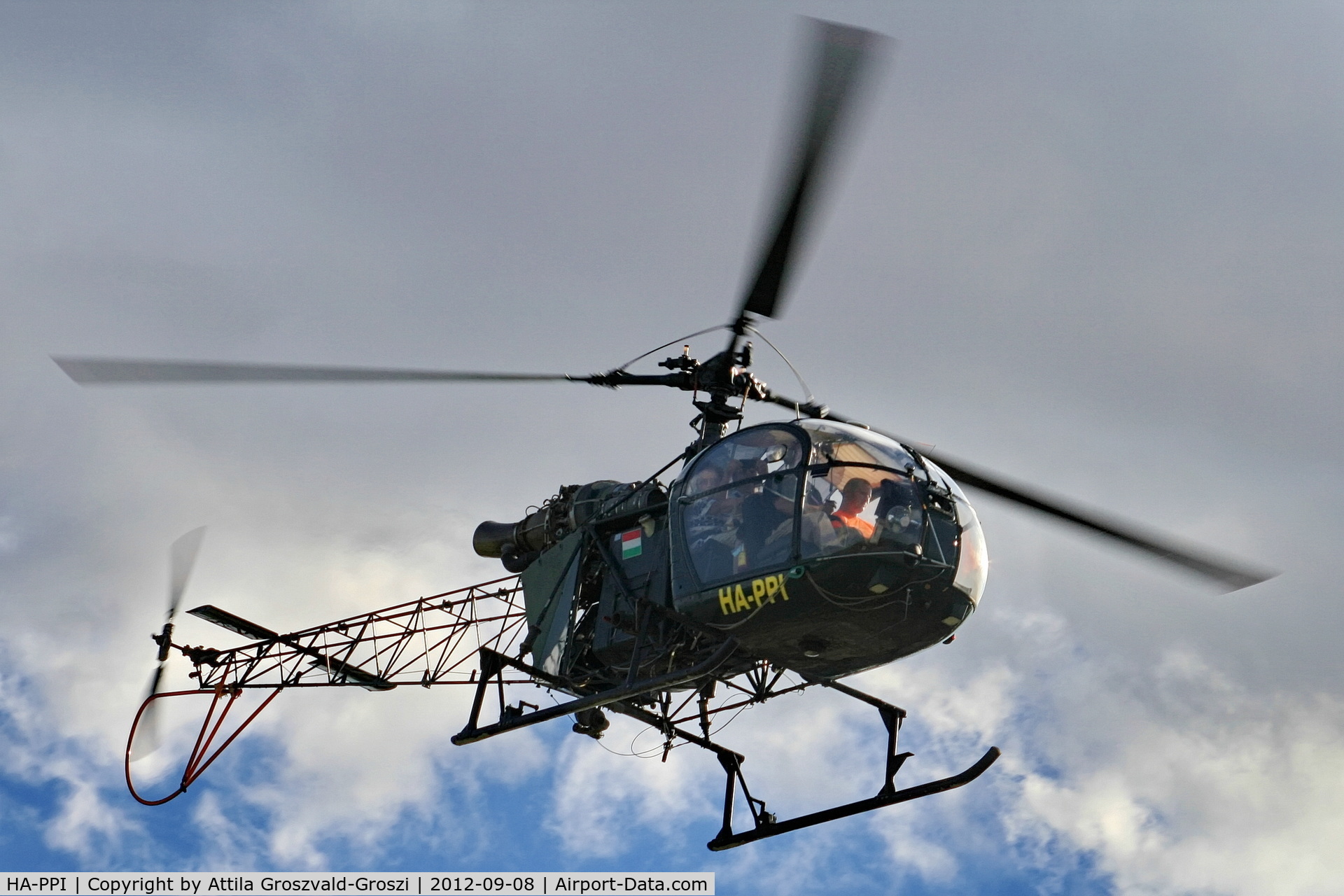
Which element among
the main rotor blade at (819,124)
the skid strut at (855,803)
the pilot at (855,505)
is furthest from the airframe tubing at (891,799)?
the main rotor blade at (819,124)

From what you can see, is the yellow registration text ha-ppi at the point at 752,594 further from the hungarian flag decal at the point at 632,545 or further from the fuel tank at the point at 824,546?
the hungarian flag decal at the point at 632,545

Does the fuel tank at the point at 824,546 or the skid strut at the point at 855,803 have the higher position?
the fuel tank at the point at 824,546

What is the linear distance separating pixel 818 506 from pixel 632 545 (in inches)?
135

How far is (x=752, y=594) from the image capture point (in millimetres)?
13703

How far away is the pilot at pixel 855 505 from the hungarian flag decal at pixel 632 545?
11.2 ft

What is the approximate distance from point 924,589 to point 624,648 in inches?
168

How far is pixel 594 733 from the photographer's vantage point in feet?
58.6

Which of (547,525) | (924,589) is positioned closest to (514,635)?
(547,525)

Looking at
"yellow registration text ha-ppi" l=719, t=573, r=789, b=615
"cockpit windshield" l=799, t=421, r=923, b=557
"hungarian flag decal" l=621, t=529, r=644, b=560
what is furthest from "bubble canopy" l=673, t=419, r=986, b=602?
"hungarian flag decal" l=621, t=529, r=644, b=560

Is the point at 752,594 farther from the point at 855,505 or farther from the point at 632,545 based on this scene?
the point at 632,545

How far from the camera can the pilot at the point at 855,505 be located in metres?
13.2

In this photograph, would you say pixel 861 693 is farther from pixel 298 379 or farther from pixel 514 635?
pixel 298 379

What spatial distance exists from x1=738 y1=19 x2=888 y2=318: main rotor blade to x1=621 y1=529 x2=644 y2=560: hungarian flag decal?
475 cm

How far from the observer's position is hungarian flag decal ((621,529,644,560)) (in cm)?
1612
